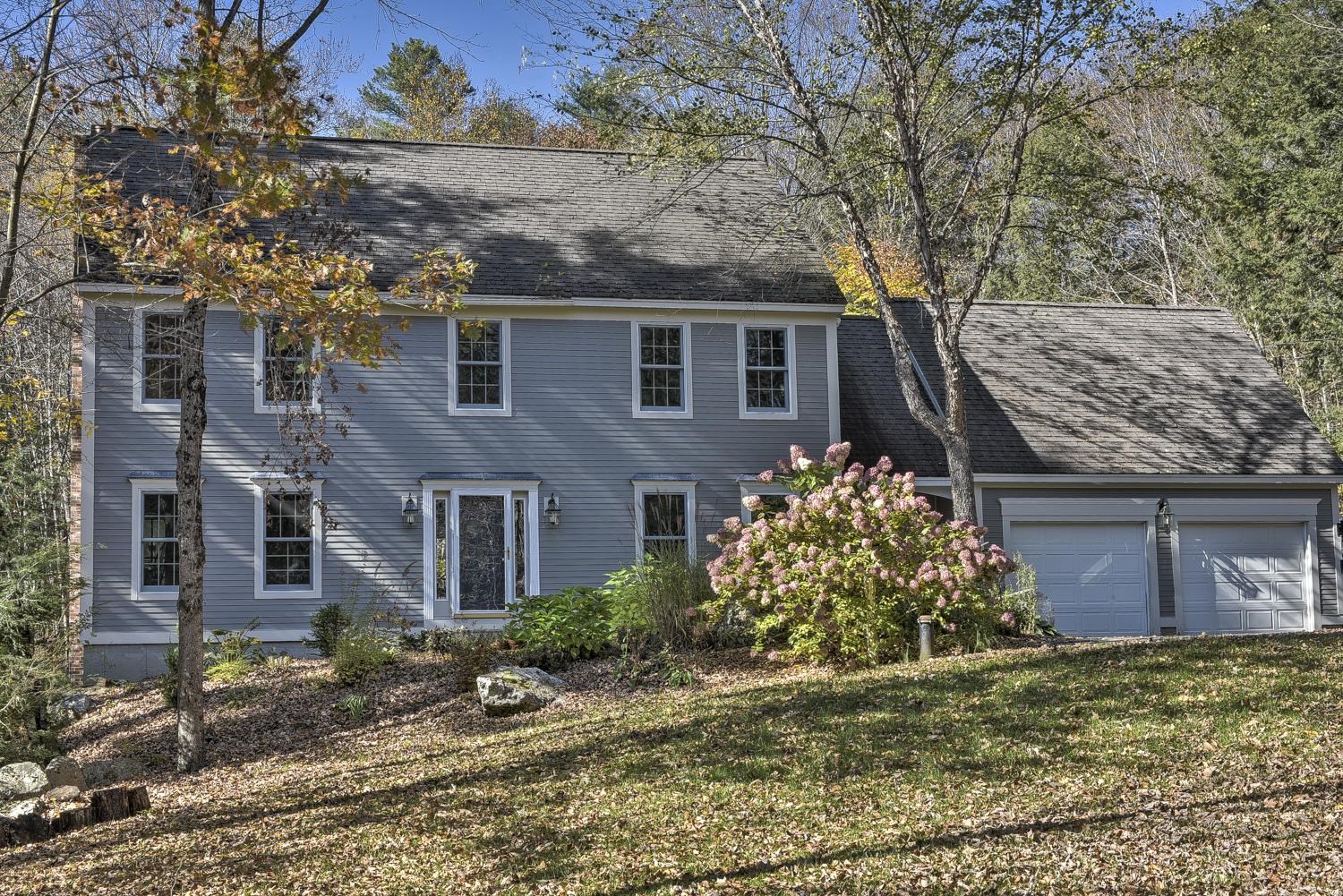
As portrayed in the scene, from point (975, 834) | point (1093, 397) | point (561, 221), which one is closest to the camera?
point (975, 834)

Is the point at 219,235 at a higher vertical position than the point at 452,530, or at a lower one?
higher

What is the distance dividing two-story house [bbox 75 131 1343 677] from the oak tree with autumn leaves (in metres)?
5.12

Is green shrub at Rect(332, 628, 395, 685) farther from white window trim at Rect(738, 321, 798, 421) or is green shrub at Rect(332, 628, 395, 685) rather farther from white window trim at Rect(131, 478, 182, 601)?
→ white window trim at Rect(738, 321, 798, 421)

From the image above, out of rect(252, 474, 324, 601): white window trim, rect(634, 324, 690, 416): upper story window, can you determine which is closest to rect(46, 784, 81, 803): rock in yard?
rect(252, 474, 324, 601): white window trim

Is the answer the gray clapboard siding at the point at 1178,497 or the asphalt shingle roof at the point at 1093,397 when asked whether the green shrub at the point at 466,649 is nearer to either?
the asphalt shingle roof at the point at 1093,397

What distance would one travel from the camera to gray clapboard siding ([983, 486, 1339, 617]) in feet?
56.9

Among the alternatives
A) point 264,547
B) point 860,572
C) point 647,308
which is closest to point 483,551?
point 264,547

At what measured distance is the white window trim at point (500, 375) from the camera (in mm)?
A: 16703

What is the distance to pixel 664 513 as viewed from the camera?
1706 cm

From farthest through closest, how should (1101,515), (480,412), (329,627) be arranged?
(1101,515) < (480,412) < (329,627)

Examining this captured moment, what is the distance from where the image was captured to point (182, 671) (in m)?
10.1

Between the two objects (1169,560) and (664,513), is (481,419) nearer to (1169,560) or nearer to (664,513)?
(664,513)

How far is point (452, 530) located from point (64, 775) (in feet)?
22.5

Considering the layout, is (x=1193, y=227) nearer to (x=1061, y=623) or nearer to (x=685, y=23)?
(x=1061, y=623)
